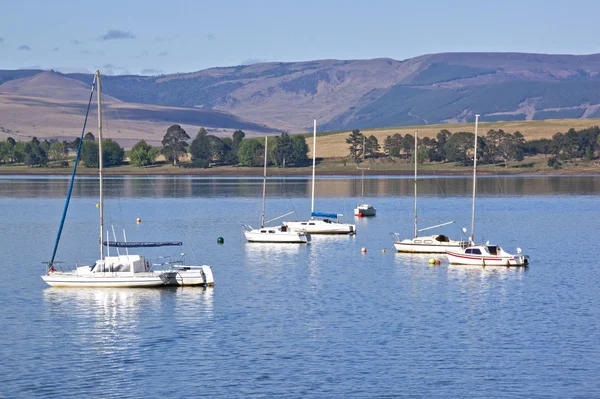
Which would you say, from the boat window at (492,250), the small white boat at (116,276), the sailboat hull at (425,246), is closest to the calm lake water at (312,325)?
the small white boat at (116,276)

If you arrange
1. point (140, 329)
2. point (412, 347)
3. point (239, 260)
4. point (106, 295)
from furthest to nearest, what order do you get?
point (239, 260) → point (106, 295) → point (140, 329) → point (412, 347)

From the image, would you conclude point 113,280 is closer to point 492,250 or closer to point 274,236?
point 492,250

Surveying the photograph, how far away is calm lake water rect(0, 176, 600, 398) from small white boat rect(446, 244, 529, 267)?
27.6 inches

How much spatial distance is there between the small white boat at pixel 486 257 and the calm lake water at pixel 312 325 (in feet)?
2.30

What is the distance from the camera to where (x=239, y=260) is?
258 feet

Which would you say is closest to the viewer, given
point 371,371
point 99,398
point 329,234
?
point 99,398

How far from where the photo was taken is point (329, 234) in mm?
99750

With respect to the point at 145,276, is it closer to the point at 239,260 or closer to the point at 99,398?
the point at 239,260

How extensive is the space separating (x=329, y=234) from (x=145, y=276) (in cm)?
4085

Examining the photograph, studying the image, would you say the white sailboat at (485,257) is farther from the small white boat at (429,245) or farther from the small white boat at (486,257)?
the small white boat at (429,245)

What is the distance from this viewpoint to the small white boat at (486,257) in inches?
2844

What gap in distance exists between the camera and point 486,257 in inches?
2844

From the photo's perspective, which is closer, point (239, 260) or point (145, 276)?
point (145, 276)

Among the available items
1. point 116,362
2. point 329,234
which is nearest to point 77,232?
point 329,234
